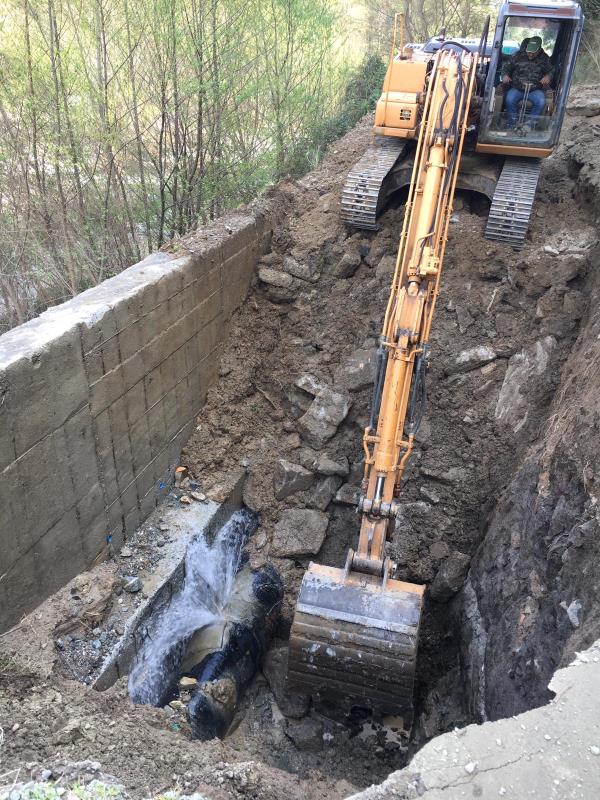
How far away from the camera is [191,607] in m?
5.45

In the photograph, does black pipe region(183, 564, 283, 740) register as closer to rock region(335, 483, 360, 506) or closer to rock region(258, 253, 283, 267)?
rock region(335, 483, 360, 506)

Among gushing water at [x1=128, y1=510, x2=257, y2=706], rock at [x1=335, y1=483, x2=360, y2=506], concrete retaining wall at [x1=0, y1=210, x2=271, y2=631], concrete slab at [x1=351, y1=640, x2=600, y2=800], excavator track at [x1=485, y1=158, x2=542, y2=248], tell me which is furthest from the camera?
excavator track at [x1=485, y1=158, x2=542, y2=248]

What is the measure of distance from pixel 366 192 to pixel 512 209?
1630mm

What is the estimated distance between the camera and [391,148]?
7.65m

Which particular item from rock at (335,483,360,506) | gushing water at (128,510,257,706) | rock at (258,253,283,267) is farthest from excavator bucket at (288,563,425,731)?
rock at (258,253,283,267)

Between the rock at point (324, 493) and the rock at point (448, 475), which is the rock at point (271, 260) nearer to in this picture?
the rock at point (324, 493)

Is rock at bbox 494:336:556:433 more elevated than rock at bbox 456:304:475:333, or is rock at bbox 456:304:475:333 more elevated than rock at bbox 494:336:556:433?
rock at bbox 456:304:475:333

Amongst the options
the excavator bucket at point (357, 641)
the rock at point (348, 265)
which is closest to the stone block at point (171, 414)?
the excavator bucket at point (357, 641)

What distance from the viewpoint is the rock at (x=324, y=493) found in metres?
6.19

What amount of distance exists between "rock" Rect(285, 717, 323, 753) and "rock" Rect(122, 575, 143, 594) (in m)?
1.73

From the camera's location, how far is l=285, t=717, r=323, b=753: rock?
495cm

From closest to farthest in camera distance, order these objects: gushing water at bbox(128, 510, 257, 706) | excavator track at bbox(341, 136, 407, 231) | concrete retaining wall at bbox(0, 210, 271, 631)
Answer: concrete retaining wall at bbox(0, 210, 271, 631) → gushing water at bbox(128, 510, 257, 706) → excavator track at bbox(341, 136, 407, 231)

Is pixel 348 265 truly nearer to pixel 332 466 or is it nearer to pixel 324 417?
pixel 324 417

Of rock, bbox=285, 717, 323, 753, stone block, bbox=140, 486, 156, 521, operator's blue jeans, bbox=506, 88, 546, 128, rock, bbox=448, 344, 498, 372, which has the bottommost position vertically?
rock, bbox=285, 717, 323, 753
